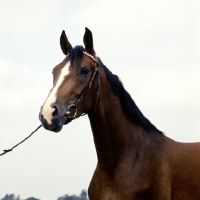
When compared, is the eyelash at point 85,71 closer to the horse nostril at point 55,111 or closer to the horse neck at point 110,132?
the horse neck at point 110,132

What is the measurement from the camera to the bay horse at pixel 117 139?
19.5ft

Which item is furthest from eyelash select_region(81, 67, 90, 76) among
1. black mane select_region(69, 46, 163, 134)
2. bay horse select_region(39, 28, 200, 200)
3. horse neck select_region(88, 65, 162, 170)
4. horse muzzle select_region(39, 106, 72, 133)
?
horse muzzle select_region(39, 106, 72, 133)

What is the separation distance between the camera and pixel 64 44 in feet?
21.8

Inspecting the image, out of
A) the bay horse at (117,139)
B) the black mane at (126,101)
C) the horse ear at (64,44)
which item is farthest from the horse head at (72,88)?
the black mane at (126,101)

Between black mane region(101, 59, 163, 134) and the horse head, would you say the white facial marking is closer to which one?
the horse head

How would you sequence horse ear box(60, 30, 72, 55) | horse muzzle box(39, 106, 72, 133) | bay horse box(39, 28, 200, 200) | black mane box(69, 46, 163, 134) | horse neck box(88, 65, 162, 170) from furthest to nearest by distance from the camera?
horse ear box(60, 30, 72, 55), black mane box(69, 46, 163, 134), horse neck box(88, 65, 162, 170), bay horse box(39, 28, 200, 200), horse muzzle box(39, 106, 72, 133)

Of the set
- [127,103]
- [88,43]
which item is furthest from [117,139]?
[88,43]

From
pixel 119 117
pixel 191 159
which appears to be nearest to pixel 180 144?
pixel 191 159

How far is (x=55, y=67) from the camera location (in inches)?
241

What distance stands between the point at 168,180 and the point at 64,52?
243 cm

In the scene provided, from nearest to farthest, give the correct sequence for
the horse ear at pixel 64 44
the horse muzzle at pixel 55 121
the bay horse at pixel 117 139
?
the horse muzzle at pixel 55 121 → the bay horse at pixel 117 139 → the horse ear at pixel 64 44

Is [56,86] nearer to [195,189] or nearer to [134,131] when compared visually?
[134,131]

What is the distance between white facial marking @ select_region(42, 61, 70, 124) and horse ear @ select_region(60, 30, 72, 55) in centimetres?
71

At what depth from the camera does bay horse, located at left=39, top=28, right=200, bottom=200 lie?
234 inches
